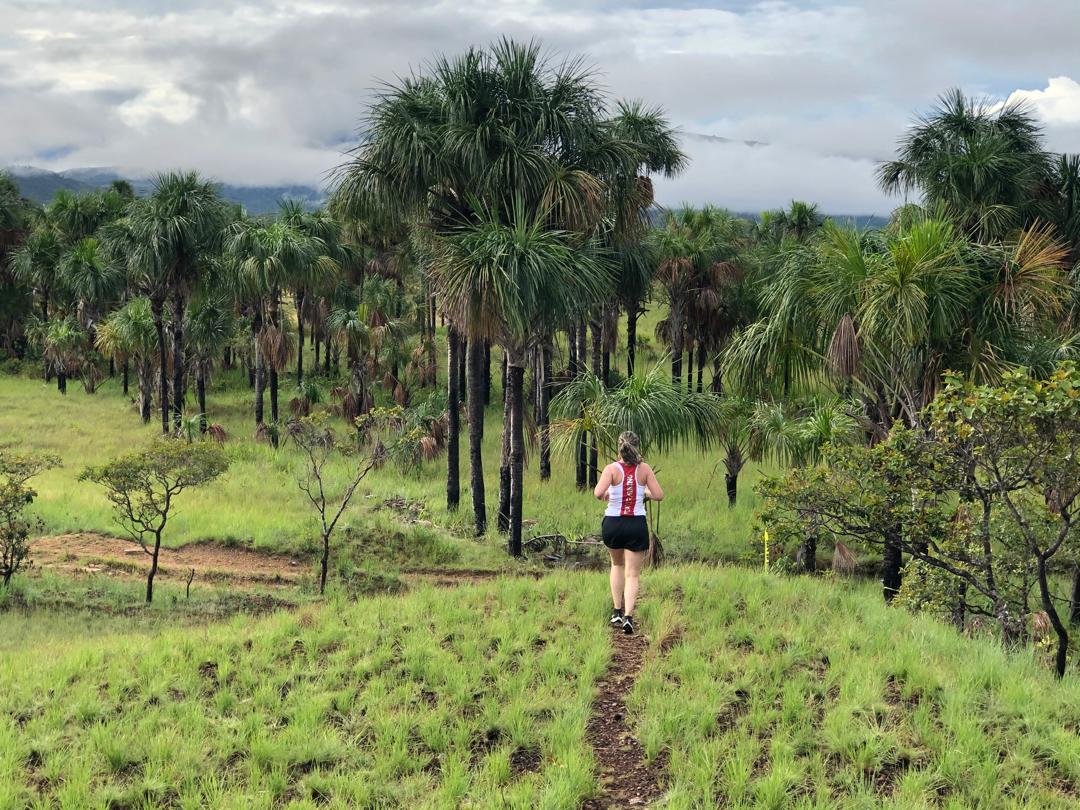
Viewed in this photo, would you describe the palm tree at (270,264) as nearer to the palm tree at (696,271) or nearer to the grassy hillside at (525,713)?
the palm tree at (696,271)

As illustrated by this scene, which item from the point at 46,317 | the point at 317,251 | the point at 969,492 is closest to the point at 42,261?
the point at 46,317

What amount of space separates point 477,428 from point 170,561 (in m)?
7.09

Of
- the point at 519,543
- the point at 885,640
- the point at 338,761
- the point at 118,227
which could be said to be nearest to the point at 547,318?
the point at 519,543

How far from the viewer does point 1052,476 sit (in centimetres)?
824

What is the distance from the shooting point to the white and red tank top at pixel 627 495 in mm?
8641

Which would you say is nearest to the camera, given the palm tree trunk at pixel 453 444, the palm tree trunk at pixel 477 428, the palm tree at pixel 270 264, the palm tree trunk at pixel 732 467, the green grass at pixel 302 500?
the palm tree trunk at pixel 477 428

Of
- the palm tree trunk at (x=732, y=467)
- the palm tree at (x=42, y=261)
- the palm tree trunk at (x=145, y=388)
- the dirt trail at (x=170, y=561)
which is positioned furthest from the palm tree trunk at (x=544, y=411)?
the palm tree at (x=42, y=261)

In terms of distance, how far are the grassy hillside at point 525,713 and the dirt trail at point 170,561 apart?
654cm

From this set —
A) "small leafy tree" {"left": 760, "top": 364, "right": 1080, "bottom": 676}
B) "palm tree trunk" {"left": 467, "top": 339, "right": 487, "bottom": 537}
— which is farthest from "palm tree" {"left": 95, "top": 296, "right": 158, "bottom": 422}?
"small leafy tree" {"left": 760, "top": 364, "right": 1080, "bottom": 676}

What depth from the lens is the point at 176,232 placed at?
28.6 m

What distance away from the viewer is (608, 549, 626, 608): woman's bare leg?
9.02m

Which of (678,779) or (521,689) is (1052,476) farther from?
(521,689)

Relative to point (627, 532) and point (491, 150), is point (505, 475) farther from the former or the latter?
point (627, 532)

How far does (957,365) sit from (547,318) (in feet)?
24.2
